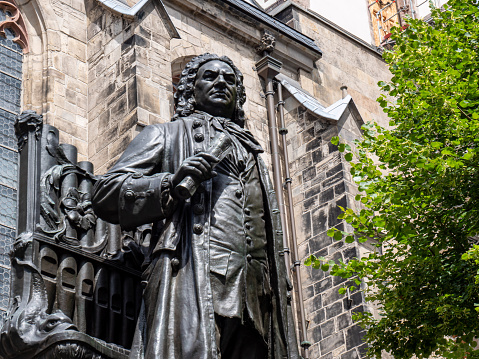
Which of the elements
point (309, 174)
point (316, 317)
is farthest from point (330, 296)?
point (309, 174)

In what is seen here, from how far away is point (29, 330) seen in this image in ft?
19.2

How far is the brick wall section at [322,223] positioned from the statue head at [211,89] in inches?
313

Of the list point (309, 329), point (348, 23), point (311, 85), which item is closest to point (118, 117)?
point (309, 329)

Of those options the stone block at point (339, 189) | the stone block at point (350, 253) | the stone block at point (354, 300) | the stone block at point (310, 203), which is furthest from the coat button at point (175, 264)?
the stone block at point (310, 203)

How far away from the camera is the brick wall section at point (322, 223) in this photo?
14555mm

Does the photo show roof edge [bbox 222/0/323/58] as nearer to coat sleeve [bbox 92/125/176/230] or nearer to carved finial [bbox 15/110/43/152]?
carved finial [bbox 15/110/43/152]

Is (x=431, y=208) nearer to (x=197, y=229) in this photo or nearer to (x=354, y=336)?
(x=354, y=336)

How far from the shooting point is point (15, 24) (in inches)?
574

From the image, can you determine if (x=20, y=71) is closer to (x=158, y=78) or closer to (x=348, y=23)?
(x=158, y=78)

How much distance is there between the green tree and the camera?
1120 centimetres

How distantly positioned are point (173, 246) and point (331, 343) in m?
9.14

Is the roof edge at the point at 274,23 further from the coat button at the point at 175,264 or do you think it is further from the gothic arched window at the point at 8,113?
the coat button at the point at 175,264

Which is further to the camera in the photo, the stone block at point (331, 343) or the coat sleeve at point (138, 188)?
the stone block at point (331, 343)

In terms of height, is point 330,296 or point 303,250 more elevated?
point 303,250
